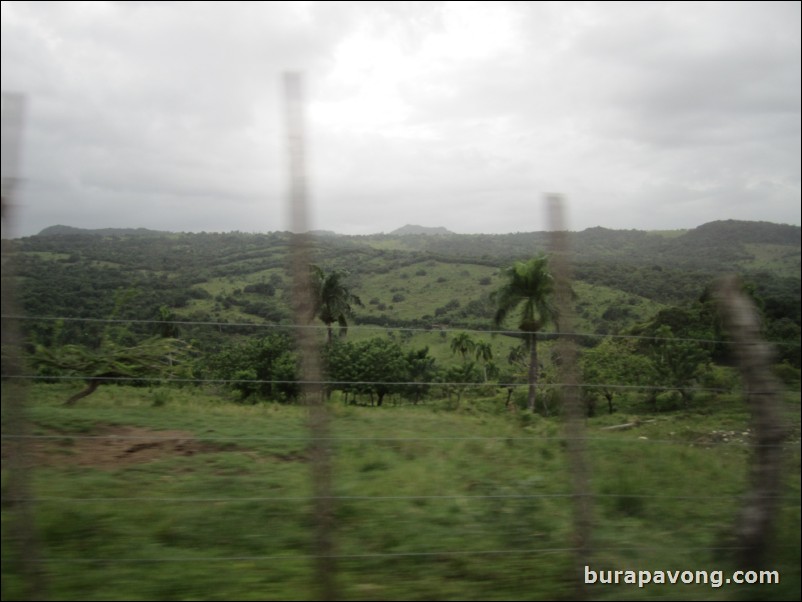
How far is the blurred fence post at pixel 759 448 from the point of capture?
3.00 metres

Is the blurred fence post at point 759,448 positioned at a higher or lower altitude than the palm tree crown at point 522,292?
lower

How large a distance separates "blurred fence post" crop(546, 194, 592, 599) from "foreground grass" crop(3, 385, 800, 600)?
15 cm

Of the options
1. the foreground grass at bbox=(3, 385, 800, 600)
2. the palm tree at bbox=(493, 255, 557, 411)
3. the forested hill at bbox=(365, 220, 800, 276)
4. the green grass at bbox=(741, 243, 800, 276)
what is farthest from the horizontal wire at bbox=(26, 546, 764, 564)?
the green grass at bbox=(741, 243, 800, 276)

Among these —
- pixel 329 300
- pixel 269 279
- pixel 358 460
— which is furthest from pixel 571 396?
pixel 269 279

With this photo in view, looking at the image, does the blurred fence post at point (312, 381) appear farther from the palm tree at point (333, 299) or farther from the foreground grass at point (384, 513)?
the palm tree at point (333, 299)

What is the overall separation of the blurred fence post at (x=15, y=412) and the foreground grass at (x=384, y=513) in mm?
153

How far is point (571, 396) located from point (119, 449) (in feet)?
15.3

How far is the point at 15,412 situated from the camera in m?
2.55

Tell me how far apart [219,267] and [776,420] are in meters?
12.8

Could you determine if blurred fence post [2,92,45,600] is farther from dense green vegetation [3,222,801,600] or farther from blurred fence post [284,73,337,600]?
blurred fence post [284,73,337,600]

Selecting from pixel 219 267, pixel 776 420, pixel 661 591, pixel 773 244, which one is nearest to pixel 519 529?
pixel 661 591

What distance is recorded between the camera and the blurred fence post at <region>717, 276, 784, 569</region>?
3.00 m

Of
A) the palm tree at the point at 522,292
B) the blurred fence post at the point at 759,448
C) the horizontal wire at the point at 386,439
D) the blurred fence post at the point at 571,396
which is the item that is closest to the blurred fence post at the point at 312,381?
the horizontal wire at the point at 386,439

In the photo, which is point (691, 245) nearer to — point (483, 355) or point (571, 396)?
point (483, 355)
